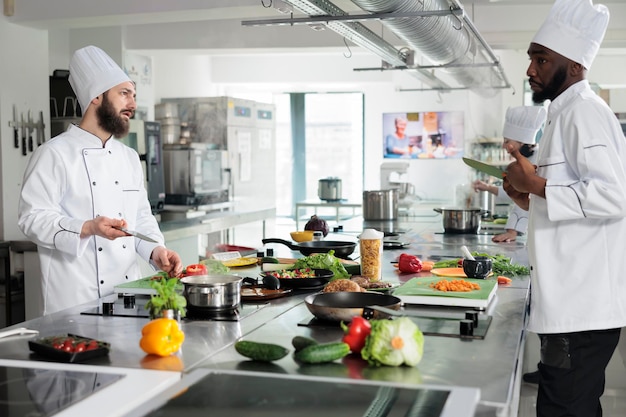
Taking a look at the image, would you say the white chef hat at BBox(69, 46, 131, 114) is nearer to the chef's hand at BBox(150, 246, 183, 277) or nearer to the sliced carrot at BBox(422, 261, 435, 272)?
the chef's hand at BBox(150, 246, 183, 277)

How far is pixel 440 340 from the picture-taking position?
2.24m

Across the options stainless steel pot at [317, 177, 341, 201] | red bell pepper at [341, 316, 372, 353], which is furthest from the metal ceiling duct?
stainless steel pot at [317, 177, 341, 201]

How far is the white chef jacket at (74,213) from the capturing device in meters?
3.15

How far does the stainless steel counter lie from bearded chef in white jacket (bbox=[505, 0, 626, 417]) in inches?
7.4

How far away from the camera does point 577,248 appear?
279 centimetres

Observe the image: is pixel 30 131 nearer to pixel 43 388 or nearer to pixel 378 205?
pixel 378 205

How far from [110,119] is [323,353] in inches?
74.2

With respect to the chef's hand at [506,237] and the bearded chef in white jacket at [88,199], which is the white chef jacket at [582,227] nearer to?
the bearded chef in white jacket at [88,199]

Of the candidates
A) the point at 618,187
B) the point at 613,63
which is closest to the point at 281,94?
the point at 613,63

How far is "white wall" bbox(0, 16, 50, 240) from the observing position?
5875mm

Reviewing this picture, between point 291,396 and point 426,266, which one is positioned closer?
point 291,396

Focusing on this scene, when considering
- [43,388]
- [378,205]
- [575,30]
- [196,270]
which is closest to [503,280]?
[575,30]

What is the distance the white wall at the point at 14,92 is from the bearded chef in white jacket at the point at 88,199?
261cm

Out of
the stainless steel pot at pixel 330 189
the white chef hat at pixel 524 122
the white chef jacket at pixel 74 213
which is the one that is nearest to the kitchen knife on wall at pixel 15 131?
the white chef jacket at pixel 74 213
